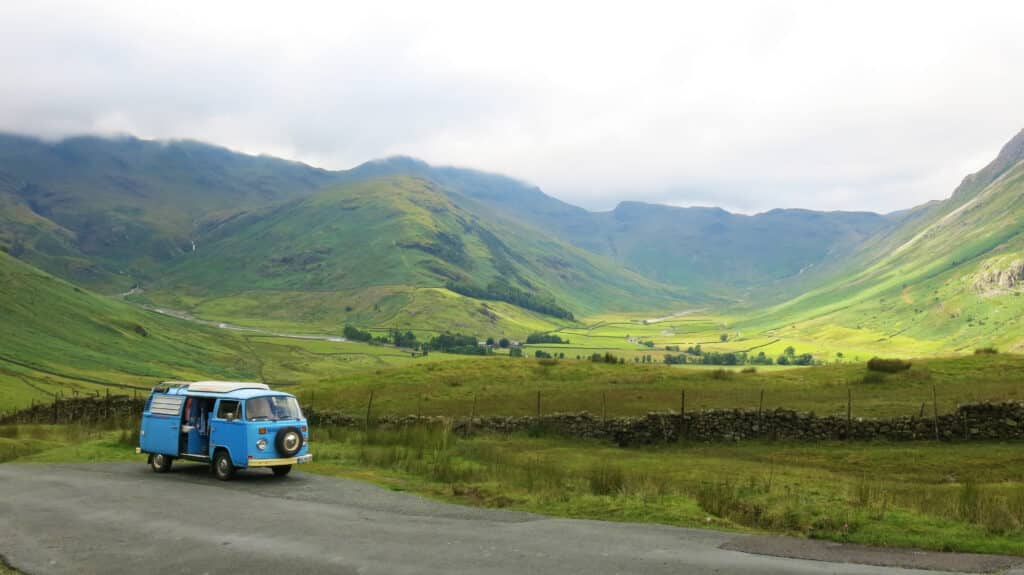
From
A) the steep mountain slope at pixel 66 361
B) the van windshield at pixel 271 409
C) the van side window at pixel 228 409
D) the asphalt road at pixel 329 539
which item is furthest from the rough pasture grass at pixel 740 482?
the steep mountain slope at pixel 66 361

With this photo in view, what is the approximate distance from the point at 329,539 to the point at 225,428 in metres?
10.8

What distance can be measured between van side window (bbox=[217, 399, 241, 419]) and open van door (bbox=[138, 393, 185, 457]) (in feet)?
6.89

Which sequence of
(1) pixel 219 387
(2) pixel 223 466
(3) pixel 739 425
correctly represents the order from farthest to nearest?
(3) pixel 739 425 < (1) pixel 219 387 < (2) pixel 223 466

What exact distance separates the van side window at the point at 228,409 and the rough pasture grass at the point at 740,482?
4746 millimetres

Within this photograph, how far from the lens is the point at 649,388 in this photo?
5591 centimetres

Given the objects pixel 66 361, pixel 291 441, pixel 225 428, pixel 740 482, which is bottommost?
pixel 66 361

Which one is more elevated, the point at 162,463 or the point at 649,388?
the point at 649,388

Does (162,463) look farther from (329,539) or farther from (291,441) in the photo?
(329,539)

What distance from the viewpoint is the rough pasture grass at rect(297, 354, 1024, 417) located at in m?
46.1

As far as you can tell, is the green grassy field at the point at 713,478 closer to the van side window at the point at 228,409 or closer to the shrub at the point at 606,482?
the shrub at the point at 606,482

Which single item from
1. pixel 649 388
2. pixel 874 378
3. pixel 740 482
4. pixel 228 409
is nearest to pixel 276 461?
pixel 228 409

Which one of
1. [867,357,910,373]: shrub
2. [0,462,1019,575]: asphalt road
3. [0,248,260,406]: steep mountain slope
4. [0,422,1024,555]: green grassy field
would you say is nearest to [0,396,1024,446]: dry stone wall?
[0,422,1024,555]: green grassy field

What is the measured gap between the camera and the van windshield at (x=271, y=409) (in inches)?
988

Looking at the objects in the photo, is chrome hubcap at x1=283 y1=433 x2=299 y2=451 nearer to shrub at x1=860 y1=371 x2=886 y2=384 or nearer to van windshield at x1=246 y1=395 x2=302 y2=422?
van windshield at x1=246 y1=395 x2=302 y2=422
